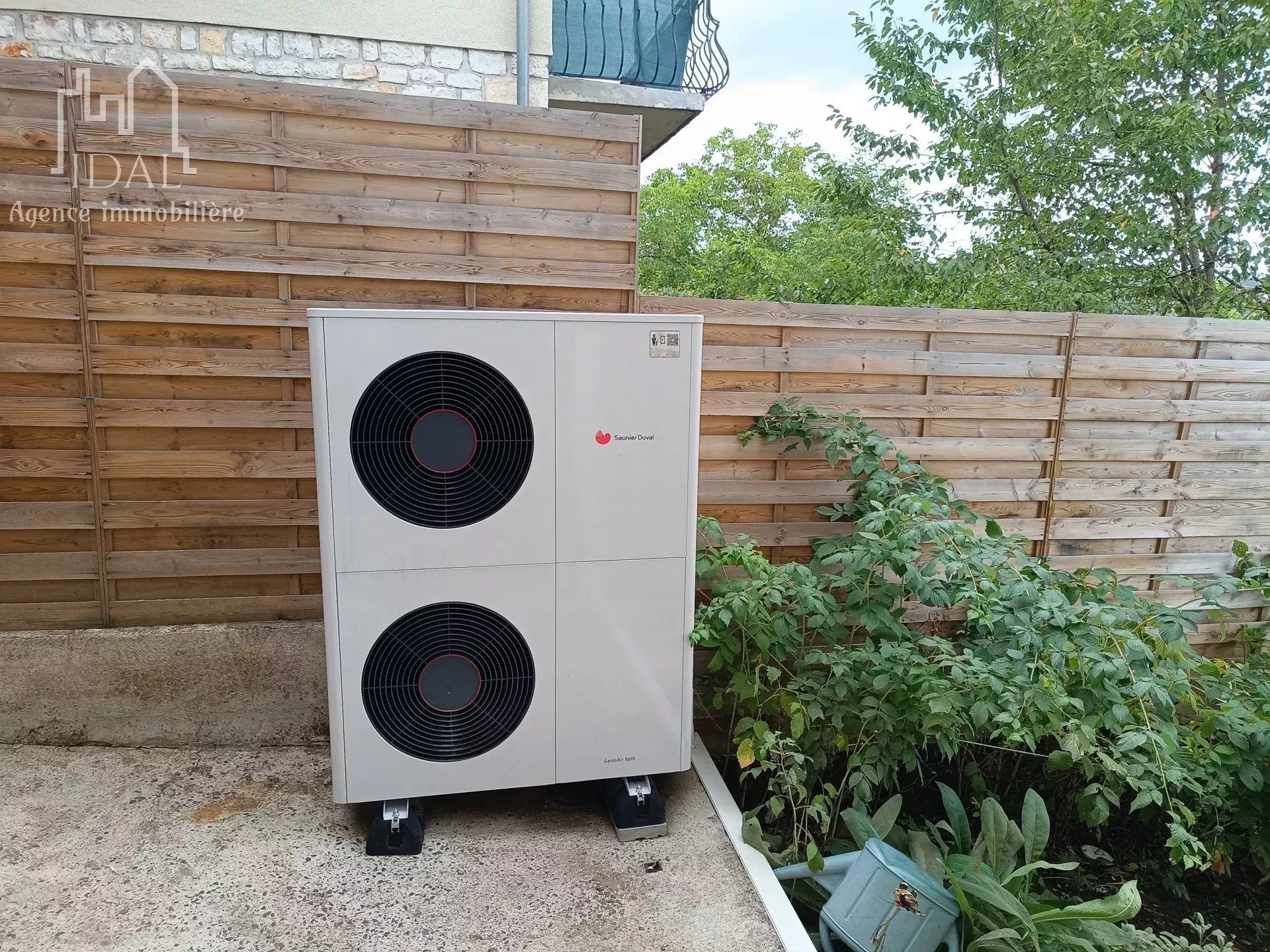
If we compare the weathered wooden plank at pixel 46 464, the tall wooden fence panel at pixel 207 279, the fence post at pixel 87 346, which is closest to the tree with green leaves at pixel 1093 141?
the tall wooden fence panel at pixel 207 279

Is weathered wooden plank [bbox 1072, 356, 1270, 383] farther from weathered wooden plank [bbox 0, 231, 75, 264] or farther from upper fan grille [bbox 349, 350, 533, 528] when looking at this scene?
weathered wooden plank [bbox 0, 231, 75, 264]

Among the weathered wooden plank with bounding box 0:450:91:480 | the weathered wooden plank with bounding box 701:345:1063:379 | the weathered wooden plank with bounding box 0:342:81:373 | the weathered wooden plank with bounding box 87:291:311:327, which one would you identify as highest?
the weathered wooden plank with bounding box 87:291:311:327

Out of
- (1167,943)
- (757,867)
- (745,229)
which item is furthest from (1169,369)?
(745,229)

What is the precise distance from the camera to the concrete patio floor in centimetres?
180

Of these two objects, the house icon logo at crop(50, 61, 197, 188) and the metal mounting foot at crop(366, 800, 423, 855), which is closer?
the metal mounting foot at crop(366, 800, 423, 855)

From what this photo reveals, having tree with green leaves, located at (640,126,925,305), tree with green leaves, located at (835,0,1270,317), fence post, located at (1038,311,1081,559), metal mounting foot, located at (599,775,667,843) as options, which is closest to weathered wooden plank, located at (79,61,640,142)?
fence post, located at (1038,311,1081,559)

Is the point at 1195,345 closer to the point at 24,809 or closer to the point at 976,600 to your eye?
the point at 976,600

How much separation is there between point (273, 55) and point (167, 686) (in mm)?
2982

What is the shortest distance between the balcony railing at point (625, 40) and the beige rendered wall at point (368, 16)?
1.46m

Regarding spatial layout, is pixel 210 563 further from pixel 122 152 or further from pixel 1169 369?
pixel 1169 369

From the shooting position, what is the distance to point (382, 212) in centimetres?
257

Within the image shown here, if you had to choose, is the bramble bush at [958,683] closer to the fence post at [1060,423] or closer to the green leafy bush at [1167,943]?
the green leafy bush at [1167,943]

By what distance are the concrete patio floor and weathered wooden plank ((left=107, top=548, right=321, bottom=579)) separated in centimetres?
59

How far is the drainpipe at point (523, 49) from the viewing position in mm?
3859
